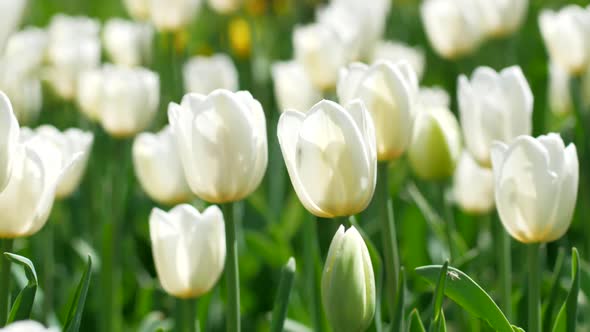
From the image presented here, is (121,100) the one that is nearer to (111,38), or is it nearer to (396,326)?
(111,38)

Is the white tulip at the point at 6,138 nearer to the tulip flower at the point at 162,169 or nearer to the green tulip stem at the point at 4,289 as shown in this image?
the green tulip stem at the point at 4,289

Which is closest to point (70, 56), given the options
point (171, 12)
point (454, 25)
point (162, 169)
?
point (171, 12)

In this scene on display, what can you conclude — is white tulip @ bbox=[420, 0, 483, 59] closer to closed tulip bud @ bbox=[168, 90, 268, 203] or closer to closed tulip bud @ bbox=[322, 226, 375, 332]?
closed tulip bud @ bbox=[168, 90, 268, 203]

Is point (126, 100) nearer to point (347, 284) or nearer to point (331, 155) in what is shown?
point (331, 155)

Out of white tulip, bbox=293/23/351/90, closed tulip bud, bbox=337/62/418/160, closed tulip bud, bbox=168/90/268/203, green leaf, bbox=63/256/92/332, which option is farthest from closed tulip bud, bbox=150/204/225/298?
white tulip, bbox=293/23/351/90

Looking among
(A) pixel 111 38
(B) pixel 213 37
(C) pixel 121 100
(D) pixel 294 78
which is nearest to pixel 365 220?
(D) pixel 294 78
